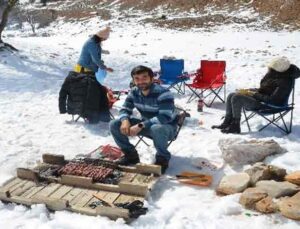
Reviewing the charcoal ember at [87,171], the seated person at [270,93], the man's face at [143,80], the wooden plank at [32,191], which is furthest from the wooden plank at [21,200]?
the seated person at [270,93]

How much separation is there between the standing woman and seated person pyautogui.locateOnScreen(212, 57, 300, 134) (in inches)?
95.1

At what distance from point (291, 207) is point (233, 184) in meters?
0.79

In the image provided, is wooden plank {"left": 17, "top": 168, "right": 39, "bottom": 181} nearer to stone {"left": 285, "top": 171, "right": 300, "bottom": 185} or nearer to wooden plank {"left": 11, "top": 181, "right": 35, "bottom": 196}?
wooden plank {"left": 11, "top": 181, "right": 35, "bottom": 196}

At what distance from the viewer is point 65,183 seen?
515 cm

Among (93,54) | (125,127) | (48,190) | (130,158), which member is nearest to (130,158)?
(130,158)

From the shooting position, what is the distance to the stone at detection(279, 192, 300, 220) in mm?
4215

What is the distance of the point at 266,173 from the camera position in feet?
16.6

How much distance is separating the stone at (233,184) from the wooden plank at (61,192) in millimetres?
1669

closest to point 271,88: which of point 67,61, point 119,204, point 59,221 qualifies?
point 119,204

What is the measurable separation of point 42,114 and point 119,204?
4356 millimetres

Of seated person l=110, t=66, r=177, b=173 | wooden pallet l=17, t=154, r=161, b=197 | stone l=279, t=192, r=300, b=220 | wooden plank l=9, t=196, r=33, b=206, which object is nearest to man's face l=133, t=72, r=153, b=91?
seated person l=110, t=66, r=177, b=173

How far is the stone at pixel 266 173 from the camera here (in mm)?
5016

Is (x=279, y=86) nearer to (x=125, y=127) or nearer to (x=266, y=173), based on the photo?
(x=266, y=173)

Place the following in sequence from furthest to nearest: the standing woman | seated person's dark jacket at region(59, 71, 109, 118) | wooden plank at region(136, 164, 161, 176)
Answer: the standing woman
seated person's dark jacket at region(59, 71, 109, 118)
wooden plank at region(136, 164, 161, 176)
